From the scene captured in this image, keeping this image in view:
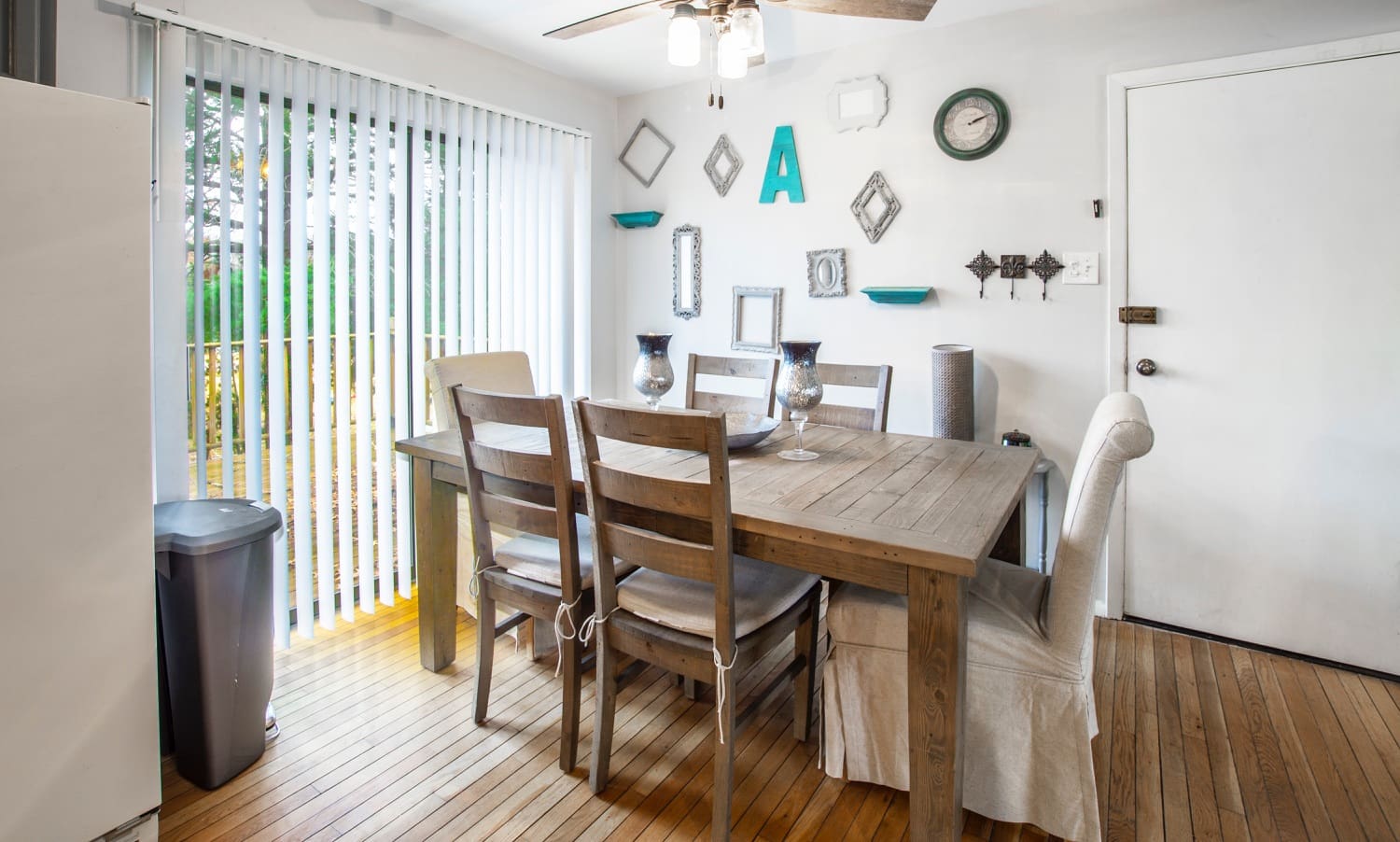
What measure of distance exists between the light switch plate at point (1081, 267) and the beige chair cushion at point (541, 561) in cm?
200

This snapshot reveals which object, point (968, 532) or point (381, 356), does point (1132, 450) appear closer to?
point (968, 532)

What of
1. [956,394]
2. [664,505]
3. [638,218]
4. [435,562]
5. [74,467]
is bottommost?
[435,562]

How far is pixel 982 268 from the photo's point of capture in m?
2.99

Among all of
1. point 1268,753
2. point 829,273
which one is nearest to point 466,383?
point 829,273

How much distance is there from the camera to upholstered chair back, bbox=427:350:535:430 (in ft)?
8.68

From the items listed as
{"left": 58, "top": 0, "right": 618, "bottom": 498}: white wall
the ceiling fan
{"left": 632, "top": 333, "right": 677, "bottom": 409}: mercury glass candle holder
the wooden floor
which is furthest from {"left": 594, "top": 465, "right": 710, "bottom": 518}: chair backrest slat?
{"left": 58, "top": 0, "right": 618, "bottom": 498}: white wall

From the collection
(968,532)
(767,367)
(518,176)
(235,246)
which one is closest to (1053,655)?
(968,532)

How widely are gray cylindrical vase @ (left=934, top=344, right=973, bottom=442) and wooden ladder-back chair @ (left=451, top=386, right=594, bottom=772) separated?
1536mm

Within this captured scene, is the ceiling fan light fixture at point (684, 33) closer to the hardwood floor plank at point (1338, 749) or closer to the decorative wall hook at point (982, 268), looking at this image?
the decorative wall hook at point (982, 268)

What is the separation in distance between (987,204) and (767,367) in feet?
3.71

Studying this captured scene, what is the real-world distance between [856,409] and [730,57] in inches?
50.8

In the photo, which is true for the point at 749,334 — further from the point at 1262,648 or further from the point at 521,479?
the point at 1262,648

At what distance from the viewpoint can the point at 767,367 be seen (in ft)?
9.20

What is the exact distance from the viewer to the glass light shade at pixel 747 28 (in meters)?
1.86
